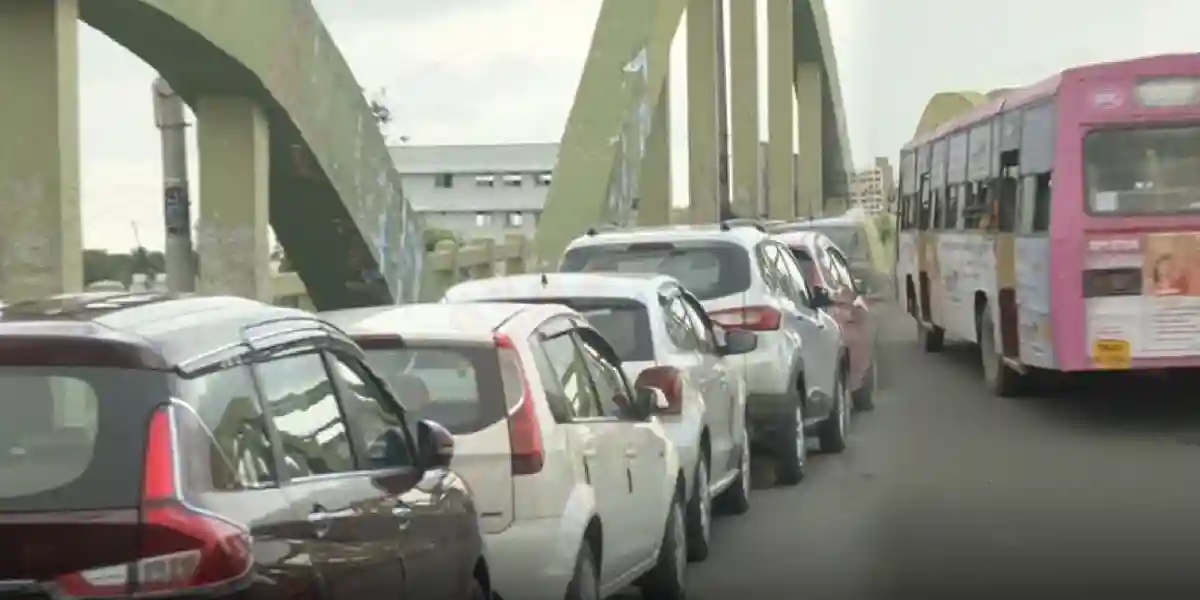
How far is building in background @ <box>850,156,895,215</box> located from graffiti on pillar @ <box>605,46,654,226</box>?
3984cm

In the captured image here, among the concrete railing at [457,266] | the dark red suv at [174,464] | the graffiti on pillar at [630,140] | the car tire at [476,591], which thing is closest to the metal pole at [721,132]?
the graffiti on pillar at [630,140]

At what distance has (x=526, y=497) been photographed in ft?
22.7

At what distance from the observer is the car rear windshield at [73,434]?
4.34 meters

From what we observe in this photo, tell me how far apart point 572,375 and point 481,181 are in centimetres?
8124

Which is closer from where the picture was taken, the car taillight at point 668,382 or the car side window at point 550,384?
the car side window at point 550,384

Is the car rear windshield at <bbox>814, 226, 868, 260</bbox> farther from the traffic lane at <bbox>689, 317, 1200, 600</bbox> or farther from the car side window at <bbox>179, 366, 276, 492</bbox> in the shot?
the car side window at <bbox>179, 366, 276, 492</bbox>

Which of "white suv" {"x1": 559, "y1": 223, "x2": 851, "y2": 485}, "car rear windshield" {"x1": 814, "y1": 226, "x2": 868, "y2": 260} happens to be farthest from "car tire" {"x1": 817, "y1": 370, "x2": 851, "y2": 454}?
"car rear windshield" {"x1": 814, "y1": 226, "x2": 868, "y2": 260}

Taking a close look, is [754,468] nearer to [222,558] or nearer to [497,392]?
[497,392]

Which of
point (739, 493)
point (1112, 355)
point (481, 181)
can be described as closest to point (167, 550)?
point (739, 493)

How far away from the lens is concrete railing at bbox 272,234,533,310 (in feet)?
59.4

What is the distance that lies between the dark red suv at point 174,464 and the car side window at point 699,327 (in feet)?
18.6

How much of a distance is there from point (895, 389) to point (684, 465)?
1167 centimetres

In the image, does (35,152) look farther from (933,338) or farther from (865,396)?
(933,338)

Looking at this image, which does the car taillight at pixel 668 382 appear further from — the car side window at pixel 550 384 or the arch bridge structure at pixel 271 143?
the arch bridge structure at pixel 271 143
